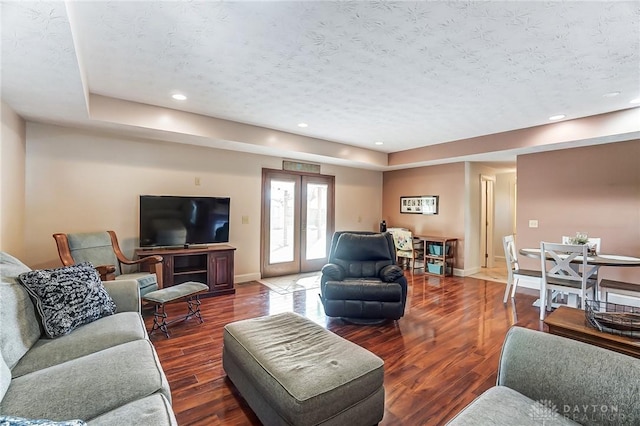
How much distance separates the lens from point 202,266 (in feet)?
14.9

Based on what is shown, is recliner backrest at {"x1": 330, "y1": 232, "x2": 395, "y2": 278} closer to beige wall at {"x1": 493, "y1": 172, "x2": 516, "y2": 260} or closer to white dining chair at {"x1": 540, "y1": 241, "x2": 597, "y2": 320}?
white dining chair at {"x1": 540, "y1": 241, "x2": 597, "y2": 320}

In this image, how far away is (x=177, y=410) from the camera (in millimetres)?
1897

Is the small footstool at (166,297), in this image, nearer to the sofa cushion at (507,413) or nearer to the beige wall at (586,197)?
the sofa cushion at (507,413)

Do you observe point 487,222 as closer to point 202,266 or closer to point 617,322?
point 617,322

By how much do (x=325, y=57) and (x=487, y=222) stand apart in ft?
20.3

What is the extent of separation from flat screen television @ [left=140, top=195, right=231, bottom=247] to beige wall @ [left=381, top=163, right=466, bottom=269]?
4177 millimetres

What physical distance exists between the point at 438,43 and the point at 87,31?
2661mm

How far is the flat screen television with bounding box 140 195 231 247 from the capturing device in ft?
13.3

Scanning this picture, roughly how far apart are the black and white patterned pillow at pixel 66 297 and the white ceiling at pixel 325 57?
4.96 feet

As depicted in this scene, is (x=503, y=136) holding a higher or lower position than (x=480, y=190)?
higher

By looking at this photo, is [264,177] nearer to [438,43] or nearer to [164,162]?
[164,162]

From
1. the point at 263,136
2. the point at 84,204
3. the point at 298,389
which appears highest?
the point at 263,136

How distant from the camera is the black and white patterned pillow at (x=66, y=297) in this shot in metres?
1.84

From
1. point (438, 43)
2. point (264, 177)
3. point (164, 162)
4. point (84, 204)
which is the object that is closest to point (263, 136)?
point (264, 177)
